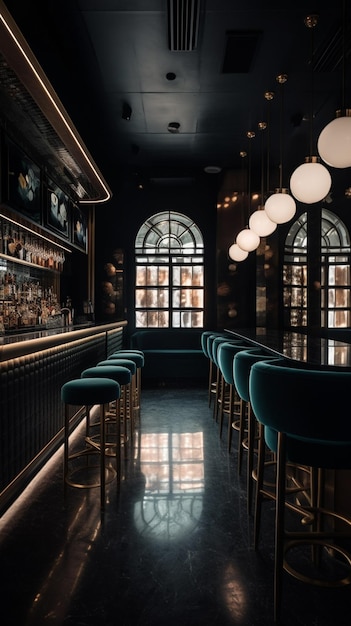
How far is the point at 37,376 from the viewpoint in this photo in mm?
2891

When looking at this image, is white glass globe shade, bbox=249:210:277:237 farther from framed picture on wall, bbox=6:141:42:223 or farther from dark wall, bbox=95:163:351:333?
dark wall, bbox=95:163:351:333

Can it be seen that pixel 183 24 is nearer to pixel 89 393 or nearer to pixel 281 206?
pixel 281 206

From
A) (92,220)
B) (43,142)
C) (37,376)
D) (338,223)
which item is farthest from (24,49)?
(338,223)

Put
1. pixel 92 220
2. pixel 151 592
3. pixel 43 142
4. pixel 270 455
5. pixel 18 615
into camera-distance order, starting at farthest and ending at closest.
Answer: pixel 92 220, pixel 43 142, pixel 270 455, pixel 151 592, pixel 18 615

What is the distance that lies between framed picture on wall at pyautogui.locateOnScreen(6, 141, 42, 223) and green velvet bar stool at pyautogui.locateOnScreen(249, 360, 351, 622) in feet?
9.15

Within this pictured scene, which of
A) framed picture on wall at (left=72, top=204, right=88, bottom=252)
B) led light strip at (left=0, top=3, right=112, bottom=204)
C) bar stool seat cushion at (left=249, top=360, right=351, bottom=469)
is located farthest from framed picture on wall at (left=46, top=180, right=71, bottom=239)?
bar stool seat cushion at (left=249, top=360, right=351, bottom=469)

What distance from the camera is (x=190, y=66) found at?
12.9 feet

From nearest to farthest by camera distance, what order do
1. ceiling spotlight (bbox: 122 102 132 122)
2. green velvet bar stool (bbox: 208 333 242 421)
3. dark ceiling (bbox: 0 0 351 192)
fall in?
dark ceiling (bbox: 0 0 351 192), green velvet bar stool (bbox: 208 333 242 421), ceiling spotlight (bbox: 122 102 132 122)

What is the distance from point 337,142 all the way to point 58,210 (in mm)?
3444

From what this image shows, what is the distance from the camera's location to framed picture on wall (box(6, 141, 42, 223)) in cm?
342

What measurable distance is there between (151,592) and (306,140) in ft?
19.0

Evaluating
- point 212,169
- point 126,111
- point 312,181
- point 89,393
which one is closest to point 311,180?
point 312,181

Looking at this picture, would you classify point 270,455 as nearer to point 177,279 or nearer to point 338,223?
point 177,279

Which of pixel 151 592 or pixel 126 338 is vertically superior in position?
pixel 126 338
